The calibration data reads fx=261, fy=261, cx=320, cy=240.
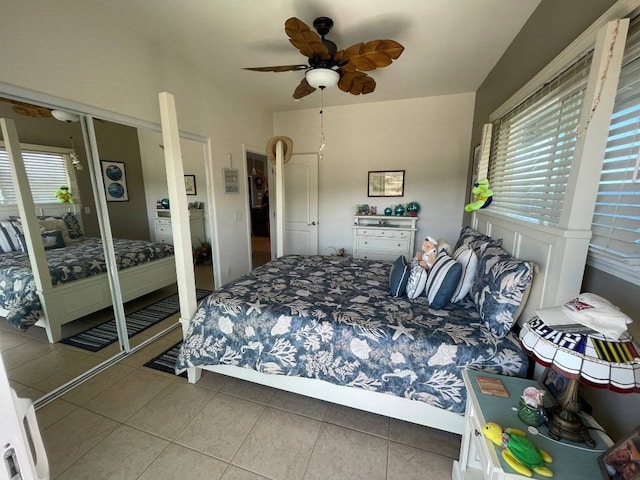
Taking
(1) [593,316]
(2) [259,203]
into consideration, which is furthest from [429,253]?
(2) [259,203]

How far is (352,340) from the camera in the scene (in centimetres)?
151

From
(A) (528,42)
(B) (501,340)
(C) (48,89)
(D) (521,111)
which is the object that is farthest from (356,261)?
(C) (48,89)

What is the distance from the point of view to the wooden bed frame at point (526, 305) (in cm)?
122

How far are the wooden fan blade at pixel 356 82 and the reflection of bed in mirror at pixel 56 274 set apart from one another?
8.07ft

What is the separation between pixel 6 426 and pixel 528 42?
3.25 meters

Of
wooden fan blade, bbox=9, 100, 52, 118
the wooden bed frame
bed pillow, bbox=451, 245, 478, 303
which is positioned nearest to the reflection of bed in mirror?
wooden fan blade, bbox=9, 100, 52, 118

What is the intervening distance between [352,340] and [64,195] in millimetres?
2449

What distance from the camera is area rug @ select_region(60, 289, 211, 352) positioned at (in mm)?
2355

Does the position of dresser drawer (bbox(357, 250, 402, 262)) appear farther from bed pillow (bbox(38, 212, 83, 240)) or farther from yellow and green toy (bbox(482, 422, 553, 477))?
bed pillow (bbox(38, 212, 83, 240))

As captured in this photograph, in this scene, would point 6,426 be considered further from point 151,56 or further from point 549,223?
point 151,56

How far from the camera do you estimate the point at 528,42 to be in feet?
6.52

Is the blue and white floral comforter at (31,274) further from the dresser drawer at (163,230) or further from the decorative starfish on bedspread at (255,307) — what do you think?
the decorative starfish on bedspread at (255,307)

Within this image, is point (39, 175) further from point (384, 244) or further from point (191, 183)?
point (384, 244)

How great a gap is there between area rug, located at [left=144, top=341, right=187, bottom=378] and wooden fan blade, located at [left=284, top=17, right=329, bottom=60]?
8.52ft
